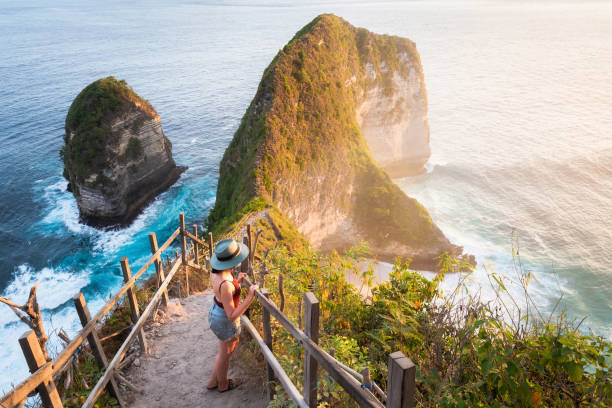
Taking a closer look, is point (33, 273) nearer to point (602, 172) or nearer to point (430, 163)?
point (430, 163)

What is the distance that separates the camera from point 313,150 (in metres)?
27.1

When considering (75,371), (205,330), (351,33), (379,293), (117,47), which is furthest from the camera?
(117,47)

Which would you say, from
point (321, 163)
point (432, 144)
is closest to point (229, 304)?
point (321, 163)

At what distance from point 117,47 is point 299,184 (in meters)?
95.1

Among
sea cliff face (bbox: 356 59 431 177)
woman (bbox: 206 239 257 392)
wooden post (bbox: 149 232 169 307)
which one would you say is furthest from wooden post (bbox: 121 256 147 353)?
sea cliff face (bbox: 356 59 431 177)

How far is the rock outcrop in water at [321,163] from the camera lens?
77.5 feet

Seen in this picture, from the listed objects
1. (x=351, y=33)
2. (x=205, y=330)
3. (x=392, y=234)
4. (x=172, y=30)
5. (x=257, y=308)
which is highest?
(x=172, y=30)

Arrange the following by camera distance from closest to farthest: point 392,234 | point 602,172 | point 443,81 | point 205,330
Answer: point 205,330 < point 392,234 < point 602,172 < point 443,81

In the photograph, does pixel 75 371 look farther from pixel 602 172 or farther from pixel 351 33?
pixel 602 172

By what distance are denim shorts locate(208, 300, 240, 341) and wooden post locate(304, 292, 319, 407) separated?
1.50 meters

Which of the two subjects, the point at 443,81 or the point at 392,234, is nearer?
the point at 392,234

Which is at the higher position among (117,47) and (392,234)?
(117,47)

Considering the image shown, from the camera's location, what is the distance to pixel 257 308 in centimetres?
662

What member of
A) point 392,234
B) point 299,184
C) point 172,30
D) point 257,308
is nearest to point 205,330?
point 257,308
